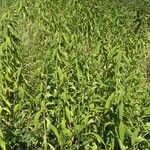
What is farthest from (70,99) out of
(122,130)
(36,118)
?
(122,130)

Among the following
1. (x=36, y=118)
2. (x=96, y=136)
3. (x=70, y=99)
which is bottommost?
(x=96, y=136)

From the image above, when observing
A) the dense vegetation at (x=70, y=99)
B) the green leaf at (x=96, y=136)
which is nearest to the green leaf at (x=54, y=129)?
the dense vegetation at (x=70, y=99)

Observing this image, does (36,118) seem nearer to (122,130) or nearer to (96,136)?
(96,136)

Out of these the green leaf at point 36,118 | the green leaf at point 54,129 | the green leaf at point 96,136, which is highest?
the green leaf at point 36,118

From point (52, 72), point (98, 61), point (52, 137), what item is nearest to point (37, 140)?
point (52, 137)

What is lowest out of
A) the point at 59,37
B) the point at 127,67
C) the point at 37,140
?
the point at 37,140

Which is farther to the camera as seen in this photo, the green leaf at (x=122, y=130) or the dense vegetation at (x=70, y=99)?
the dense vegetation at (x=70, y=99)

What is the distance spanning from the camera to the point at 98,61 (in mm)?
4125

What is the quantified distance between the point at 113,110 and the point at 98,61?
1.01 metres

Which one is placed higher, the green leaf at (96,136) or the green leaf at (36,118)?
the green leaf at (36,118)

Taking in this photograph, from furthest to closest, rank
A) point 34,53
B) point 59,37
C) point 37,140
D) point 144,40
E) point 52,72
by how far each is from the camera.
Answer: point 144,40 → point 34,53 → point 59,37 → point 52,72 → point 37,140

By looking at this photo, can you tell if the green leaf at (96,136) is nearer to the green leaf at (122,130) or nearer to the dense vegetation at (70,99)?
the dense vegetation at (70,99)

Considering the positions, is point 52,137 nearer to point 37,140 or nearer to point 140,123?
point 37,140

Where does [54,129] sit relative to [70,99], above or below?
below
